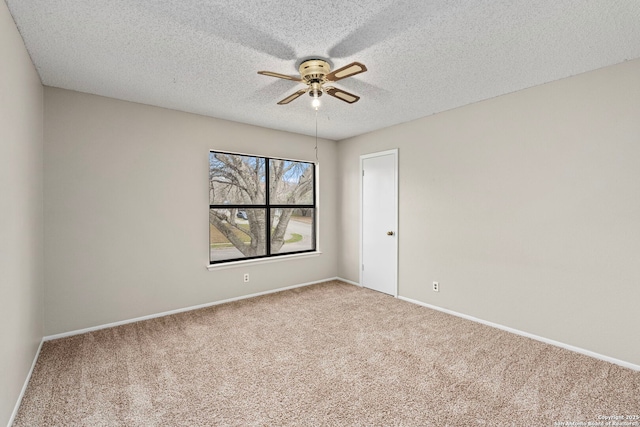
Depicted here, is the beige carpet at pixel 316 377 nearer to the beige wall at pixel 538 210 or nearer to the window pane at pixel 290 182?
the beige wall at pixel 538 210

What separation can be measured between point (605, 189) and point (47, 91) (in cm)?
499

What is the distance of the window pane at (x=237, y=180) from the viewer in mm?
4660

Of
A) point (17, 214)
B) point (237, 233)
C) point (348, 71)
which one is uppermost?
point (348, 71)

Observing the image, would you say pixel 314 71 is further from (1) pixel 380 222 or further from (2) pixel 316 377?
(1) pixel 380 222

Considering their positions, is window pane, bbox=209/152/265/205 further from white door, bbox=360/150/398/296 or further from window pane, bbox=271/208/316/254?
white door, bbox=360/150/398/296

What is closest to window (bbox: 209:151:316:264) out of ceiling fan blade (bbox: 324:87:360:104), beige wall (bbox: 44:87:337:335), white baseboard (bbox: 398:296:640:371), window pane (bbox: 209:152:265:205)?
window pane (bbox: 209:152:265:205)

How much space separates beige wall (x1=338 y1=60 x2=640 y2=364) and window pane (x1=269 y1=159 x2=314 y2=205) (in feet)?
5.53

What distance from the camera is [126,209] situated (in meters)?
3.26

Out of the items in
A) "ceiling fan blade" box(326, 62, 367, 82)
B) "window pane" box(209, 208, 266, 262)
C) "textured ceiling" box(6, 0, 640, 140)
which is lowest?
"window pane" box(209, 208, 266, 262)

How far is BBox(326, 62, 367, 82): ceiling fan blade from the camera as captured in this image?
195 centimetres

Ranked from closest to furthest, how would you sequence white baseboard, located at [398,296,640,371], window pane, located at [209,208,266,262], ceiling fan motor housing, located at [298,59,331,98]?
ceiling fan motor housing, located at [298,59,331,98] < white baseboard, located at [398,296,640,371] < window pane, located at [209,208,266,262]

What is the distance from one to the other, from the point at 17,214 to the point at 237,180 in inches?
119

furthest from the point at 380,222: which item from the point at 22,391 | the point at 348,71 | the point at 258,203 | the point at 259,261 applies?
the point at 22,391

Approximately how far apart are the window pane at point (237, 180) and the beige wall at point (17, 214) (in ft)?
7.19
